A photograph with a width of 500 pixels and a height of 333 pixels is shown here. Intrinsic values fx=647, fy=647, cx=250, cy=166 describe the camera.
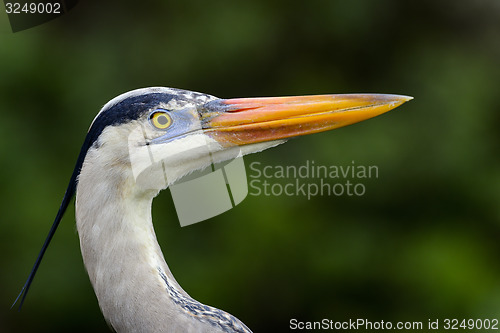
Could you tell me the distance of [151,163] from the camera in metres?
1.66

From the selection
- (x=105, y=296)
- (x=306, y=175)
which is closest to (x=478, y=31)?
(x=306, y=175)

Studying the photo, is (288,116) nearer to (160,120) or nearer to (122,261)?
(160,120)

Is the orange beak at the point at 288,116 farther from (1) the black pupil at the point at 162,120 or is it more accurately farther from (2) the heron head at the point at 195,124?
(1) the black pupil at the point at 162,120

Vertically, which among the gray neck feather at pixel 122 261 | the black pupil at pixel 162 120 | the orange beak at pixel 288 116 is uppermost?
the black pupil at pixel 162 120

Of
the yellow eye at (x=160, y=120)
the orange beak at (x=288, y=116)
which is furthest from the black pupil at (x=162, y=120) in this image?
the orange beak at (x=288, y=116)

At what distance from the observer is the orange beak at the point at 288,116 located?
168 cm

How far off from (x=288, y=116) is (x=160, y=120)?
1.09 feet

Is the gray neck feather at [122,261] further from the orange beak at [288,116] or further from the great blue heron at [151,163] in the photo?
the orange beak at [288,116]

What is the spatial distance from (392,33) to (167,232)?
5.33ft

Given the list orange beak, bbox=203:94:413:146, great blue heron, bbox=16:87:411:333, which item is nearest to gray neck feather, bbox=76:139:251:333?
great blue heron, bbox=16:87:411:333

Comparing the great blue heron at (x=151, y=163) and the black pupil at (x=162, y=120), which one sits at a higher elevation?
the black pupil at (x=162, y=120)

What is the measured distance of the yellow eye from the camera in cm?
167

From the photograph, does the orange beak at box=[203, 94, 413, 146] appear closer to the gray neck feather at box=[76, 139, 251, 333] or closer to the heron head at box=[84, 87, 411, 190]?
the heron head at box=[84, 87, 411, 190]

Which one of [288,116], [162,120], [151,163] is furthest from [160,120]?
[288,116]
